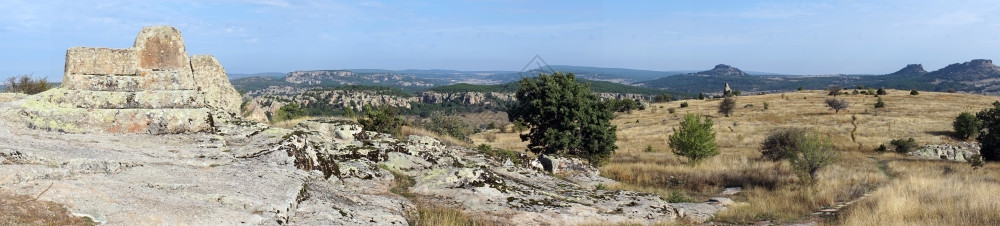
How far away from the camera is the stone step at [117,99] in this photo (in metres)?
11.3

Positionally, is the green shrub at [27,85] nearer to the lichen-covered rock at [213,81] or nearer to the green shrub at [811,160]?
the lichen-covered rock at [213,81]

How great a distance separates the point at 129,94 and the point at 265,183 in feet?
21.6

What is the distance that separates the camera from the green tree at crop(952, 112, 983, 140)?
46.5 m

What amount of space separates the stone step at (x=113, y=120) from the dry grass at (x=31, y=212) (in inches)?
253

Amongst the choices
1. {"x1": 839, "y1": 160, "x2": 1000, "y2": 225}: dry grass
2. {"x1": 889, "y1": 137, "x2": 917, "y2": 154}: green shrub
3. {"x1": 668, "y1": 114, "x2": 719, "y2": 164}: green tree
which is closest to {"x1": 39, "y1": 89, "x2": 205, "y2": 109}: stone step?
{"x1": 839, "y1": 160, "x2": 1000, "y2": 225}: dry grass

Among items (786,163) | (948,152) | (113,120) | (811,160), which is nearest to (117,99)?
(113,120)

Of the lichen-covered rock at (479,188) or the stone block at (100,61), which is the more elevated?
the stone block at (100,61)

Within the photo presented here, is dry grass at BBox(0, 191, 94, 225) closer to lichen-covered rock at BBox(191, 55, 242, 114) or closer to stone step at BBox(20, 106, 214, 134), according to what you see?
stone step at BBox(20, 106, 214, 134)

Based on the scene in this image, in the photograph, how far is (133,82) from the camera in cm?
1254

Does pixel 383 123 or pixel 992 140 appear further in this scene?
pixel 992 140

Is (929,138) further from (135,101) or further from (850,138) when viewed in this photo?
(135,101)

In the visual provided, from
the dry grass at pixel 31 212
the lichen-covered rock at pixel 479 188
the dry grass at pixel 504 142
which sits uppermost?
the dry grass at pixel 31 212

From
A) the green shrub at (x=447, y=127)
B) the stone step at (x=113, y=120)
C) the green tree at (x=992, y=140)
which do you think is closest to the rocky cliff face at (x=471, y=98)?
the green shrub at (x=447, y=127)

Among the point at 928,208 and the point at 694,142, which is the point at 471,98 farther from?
the point at 928,208
